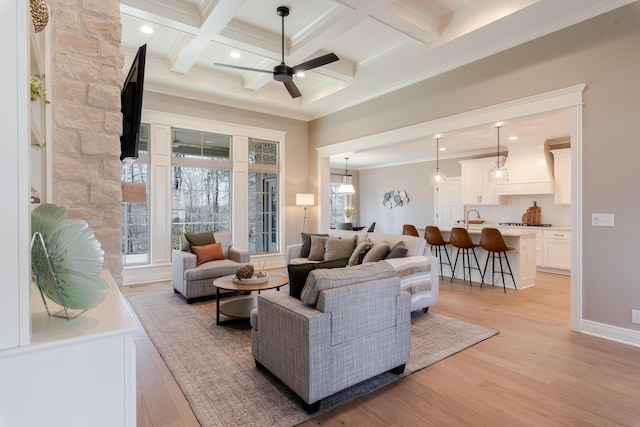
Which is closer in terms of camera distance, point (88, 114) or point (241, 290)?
point (88, 114)

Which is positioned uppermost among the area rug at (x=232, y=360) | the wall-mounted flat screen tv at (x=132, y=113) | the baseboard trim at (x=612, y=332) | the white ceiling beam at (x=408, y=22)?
the white ceiling beam at (x=408, y=22)

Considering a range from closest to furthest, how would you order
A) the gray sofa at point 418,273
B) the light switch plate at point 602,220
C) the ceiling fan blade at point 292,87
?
the light switch plate at point 602,220 → the gray sofa at point 418,273 → the ceiling fan blade at point 292,87

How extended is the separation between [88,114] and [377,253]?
3.16 m

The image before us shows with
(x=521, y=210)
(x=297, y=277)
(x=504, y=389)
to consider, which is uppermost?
(x=521, y=210)

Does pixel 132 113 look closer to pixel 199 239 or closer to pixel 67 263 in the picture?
pixel 67 263

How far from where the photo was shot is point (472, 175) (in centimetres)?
844

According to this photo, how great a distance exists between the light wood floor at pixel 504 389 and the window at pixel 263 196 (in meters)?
3.62

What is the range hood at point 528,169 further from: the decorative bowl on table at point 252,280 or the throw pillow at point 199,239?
the throw pillow at point 199,239

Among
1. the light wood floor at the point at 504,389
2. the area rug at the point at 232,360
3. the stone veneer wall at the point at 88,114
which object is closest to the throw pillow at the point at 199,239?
the area rug at the point at 232,360

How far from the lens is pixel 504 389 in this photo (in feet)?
7.80

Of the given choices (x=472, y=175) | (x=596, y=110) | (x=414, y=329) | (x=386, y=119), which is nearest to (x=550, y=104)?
(x=596, y=110)

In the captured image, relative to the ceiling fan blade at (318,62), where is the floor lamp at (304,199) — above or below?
below

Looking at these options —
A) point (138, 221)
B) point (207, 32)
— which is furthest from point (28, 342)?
point (138, 221)

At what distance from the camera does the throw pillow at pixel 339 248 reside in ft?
15.4
